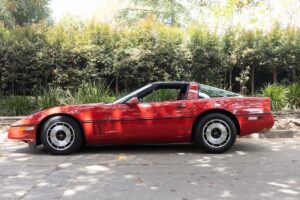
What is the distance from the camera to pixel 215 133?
7.26 meters

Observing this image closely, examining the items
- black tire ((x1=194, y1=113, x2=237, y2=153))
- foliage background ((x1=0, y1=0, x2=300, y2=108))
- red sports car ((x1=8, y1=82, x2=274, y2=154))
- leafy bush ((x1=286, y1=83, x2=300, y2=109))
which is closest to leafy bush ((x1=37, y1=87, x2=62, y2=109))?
foliage background ((x1=0, y1=0, x2=300, y2=108))

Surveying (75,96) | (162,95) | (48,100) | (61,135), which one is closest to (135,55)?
(75,96)

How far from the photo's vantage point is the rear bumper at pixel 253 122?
7.27 metres

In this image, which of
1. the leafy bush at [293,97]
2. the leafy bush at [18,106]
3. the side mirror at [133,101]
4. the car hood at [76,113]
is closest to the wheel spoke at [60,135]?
the car hood at [76,113]

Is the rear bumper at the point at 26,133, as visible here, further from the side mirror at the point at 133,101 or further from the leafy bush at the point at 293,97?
the leafy bush at the point at 293,97

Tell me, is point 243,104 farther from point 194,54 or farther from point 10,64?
point 10,64

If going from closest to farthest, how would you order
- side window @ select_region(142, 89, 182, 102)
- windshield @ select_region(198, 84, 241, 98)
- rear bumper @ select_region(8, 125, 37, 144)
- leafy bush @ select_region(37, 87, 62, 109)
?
rear bumper @ select_region(8, 125, 37, 144), windshield @ select_region(198, 84, 241, 98), side window @ select_region(142, 89, 182, 102), leafy bush @ select_region(37, 87, 62, 109)

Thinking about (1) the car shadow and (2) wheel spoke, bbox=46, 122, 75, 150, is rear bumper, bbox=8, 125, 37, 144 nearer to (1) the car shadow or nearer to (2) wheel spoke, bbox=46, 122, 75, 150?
(2) wheel spoke, bbox=46, 122, 75, 150

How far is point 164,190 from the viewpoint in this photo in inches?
193

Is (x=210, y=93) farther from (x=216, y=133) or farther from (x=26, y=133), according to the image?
(x=26, y=133)

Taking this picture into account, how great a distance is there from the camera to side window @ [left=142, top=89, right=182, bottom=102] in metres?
7.62

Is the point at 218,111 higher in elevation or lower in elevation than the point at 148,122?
higher

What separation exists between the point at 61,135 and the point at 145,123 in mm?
1521

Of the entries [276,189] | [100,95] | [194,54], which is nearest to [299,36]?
[194,54]
